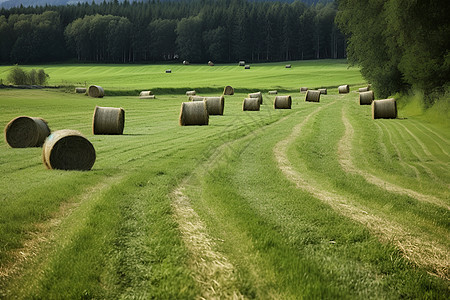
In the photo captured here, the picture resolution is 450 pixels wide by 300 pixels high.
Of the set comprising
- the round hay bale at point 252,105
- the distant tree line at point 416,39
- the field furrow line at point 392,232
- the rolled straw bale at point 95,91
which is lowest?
the field furrow line at point 392,232

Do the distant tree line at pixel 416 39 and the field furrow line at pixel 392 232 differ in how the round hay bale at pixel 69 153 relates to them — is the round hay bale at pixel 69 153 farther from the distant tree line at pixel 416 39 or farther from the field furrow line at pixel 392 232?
the distant tree line at pixel 416 39

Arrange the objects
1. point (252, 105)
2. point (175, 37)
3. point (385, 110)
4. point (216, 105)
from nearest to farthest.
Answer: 1. point (385, 110)
2. point (216, 105)
3. point (252, 105)
4. point (175, 37)

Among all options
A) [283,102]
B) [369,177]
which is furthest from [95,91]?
[369,177]

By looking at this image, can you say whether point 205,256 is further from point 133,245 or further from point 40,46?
point 40,46

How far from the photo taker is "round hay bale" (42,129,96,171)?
38.2ft

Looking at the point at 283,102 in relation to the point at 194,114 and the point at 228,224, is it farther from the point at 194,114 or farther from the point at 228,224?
the point at 228,224

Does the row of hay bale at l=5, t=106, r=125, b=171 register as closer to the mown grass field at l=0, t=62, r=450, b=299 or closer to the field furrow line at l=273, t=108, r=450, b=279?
the mown grass field at l=0, t=62, r=450, b=299

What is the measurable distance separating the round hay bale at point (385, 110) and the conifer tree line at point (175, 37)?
11375 centimetres

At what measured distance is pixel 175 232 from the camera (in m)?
6.85

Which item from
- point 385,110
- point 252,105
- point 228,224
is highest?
point 252,105

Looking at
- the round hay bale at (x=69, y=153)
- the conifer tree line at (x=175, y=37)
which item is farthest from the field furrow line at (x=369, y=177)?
the conifer tree line at (x=175, y=37)

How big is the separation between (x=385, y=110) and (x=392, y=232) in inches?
840

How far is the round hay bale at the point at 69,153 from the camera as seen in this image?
1165cm

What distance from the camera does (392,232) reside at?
23.2 ft
